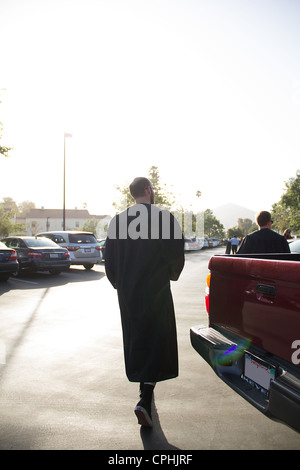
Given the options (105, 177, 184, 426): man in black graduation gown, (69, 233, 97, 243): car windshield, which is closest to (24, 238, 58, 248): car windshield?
(69, 233, 97, 243): car windshield

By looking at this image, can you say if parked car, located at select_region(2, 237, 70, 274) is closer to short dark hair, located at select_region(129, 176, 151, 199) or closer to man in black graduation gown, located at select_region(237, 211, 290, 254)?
man in black graduation gown, located at select_region(237, 211, 290, 254)

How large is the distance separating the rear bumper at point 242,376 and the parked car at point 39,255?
32.9 ft

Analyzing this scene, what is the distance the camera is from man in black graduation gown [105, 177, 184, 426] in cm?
285

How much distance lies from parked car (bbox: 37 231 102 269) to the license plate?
41.9 ft

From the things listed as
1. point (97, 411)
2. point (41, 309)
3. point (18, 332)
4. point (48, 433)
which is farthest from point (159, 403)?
point (41, 309)

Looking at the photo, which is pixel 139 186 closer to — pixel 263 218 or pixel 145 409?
pixel 145 409

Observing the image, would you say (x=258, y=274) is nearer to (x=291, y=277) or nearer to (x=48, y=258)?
(x=291, y=277)

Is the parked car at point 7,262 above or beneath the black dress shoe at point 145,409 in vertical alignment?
above

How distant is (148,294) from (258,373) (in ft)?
3.17

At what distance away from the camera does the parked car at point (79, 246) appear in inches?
587

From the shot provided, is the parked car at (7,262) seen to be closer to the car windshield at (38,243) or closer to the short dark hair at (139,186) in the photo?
the car windshield at (38,243)

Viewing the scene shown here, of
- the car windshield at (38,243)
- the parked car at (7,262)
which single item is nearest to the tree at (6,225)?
the car windshield at (38,243)

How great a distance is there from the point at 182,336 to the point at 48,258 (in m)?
8.23

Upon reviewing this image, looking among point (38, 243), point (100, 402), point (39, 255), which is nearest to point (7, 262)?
point (39, 255)
